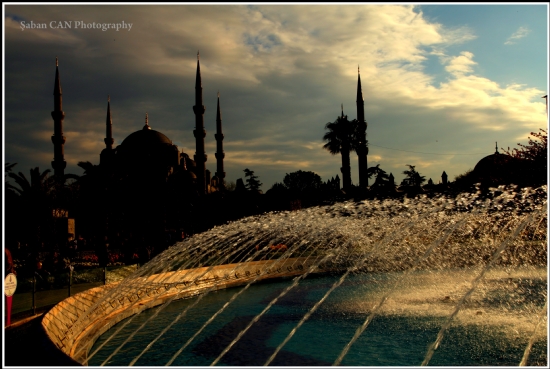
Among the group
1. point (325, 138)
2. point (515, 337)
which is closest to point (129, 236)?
point (325, 138)

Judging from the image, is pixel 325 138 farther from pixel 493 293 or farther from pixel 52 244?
pixel 493 293

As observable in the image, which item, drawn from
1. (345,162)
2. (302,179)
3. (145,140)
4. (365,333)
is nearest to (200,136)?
(145,140)

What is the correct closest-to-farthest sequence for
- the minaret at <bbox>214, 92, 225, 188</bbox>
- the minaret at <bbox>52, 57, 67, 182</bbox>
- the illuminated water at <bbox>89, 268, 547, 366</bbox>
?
the illuminated water at <bbox>89, 268, 547, 366</bbox> → the minaret at <bbox>52, 57, 67, 182</bbox> → the minaret at <bbox>214, 92, 225, 188</bbox>

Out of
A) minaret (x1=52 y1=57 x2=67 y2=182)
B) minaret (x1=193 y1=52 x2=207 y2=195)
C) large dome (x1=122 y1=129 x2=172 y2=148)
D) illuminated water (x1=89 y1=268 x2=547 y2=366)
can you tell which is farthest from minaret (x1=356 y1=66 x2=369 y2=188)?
illuminated water (x1=89 y1=268 x2=547 y2=366)

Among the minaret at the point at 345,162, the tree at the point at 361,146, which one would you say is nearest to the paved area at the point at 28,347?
the minaret at the point at 345,162

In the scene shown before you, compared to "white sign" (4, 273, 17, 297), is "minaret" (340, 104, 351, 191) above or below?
above

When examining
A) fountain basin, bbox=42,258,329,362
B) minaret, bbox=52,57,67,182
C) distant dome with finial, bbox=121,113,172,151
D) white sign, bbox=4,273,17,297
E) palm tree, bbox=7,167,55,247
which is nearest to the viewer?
white sign, bbox=4,273,17,297

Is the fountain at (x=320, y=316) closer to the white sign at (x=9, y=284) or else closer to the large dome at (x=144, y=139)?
the white sign at (x=9, y=284)

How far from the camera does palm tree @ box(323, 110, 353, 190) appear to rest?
39.0 metres

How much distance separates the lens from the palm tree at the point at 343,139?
38969 mm

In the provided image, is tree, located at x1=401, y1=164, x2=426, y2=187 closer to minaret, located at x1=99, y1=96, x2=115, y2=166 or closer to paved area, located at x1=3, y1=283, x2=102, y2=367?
minaret, located at x1=99, y1=96, x2=115, y2=166

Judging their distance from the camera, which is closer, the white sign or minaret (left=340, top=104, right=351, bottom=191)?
the white sign

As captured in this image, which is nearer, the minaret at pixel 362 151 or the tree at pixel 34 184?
the tree at pixel 34 184

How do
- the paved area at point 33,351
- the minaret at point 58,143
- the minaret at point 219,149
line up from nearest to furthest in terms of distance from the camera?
the paved area at point 33,351 → the minaret at point 58,143 → the minaret at point 219,149
